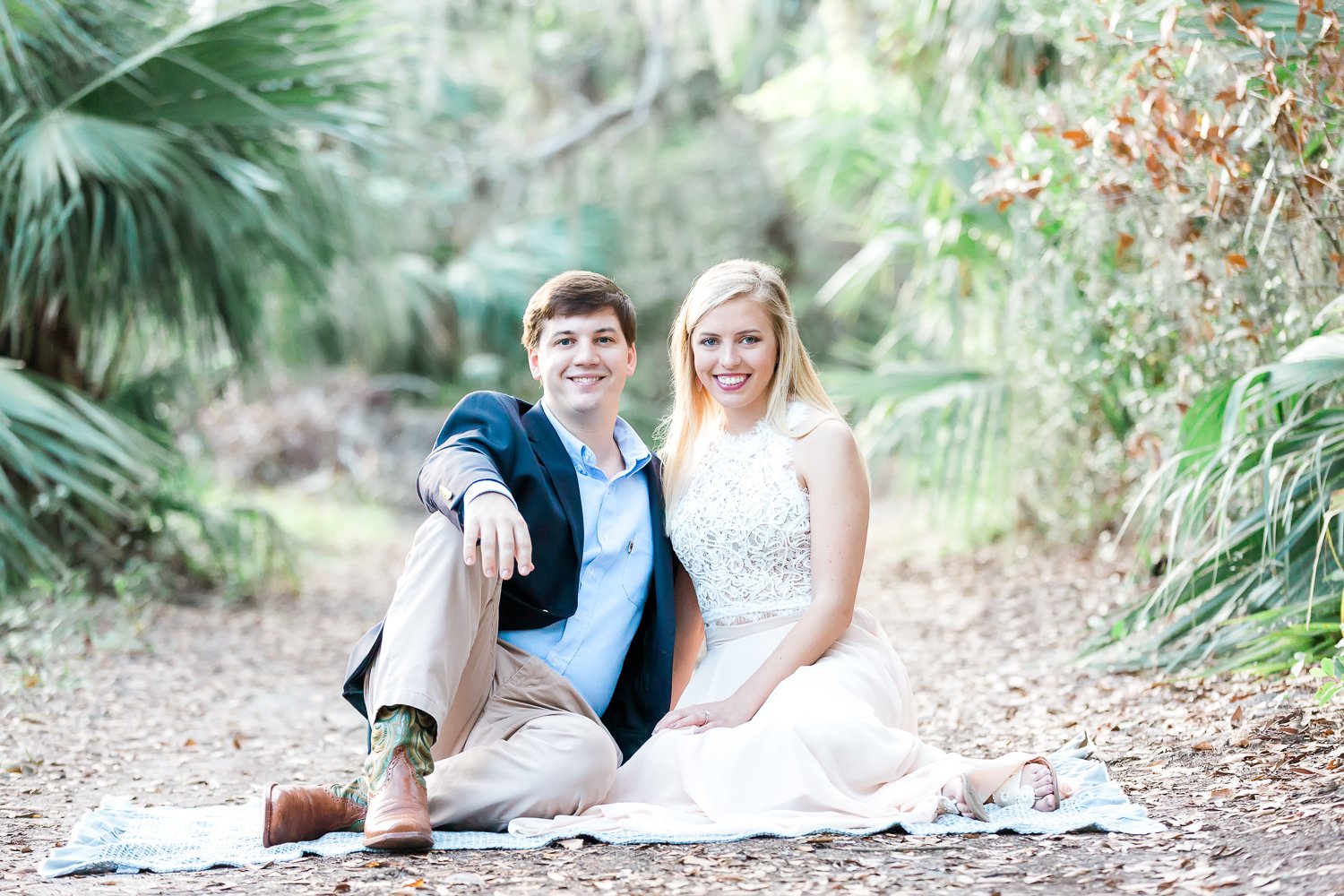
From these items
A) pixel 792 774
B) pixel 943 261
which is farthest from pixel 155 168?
pixel 943 261

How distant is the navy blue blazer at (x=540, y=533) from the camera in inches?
107

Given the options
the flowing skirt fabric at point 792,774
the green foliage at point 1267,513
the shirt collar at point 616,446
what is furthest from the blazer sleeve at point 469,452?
the green foliage at point 1267,513

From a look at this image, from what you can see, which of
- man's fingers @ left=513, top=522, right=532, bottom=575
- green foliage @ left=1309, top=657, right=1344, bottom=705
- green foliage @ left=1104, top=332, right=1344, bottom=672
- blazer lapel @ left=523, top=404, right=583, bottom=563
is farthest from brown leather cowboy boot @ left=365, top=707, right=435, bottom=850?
green foliage @ left=1309, top=657, right=1344, bottom=705

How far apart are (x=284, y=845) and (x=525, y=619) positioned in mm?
684

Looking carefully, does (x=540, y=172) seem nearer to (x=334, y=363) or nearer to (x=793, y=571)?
(x=334, y=363)

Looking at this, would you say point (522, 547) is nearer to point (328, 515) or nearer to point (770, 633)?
point (770, 633)

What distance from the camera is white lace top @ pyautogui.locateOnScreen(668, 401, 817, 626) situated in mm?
3014

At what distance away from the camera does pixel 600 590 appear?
2943mm

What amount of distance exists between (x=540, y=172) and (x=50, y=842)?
10866 mm

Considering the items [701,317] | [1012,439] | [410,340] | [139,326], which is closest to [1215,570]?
[701,317]

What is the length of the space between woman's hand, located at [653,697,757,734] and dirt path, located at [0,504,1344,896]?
0.29 meters

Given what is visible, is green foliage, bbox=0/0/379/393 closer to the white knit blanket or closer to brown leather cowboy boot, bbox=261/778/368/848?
the white knit blanket

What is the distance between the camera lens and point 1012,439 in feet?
21.0

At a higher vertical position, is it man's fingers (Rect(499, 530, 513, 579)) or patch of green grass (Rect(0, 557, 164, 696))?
man's fingers (Rect(499, 530, 513, 579))
